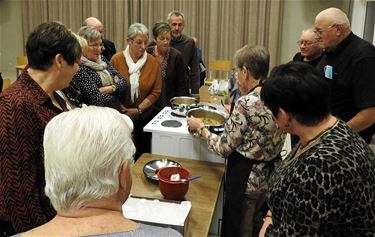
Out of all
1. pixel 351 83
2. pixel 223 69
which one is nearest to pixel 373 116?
pixel 351 83

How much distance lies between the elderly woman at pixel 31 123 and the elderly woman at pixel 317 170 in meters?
0.83

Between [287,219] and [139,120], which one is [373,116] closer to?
[287,219]

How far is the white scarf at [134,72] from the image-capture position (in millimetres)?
2939

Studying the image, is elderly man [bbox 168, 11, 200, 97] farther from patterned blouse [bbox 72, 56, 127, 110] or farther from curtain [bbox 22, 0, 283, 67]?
curtain [bbox 22, 0, 283, 67]

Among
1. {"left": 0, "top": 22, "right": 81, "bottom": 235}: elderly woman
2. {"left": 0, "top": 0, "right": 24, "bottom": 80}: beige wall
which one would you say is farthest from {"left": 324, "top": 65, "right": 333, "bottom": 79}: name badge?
{"left": 0, "top": 0, "right": 24, "bottom": 80}: beige wall

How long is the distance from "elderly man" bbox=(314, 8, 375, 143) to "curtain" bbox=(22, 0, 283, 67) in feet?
12.0

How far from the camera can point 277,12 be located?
6008 mm

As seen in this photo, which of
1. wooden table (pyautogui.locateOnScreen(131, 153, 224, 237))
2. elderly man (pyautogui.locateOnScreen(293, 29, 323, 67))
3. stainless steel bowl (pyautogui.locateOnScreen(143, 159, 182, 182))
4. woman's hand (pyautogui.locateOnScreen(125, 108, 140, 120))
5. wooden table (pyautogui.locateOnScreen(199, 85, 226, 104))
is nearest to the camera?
wooden table (pyautogui.locateOnScreen(131, 153, 224, 237))

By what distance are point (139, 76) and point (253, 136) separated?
131 cm

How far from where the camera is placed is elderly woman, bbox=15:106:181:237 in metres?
0.93

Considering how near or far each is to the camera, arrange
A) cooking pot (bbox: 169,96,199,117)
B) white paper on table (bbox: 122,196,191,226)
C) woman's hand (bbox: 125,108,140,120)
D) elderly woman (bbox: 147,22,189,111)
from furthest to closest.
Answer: elderly woman (bbox: 147,22,189,111)
woman's hand (bbox: 125,108,140,120)
cooking pot (bbox: 169,96,199,117)
white paper on table (bbox: 122,196,191,226)

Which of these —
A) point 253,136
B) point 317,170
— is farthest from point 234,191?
point 317,170

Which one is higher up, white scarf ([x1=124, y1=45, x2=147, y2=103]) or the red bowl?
white scarf ([x1=124, y1=45, x2=147, y2=103])

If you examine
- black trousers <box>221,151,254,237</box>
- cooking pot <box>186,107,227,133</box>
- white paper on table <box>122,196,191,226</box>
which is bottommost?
black trousers <box>221,151,254,237</box>
